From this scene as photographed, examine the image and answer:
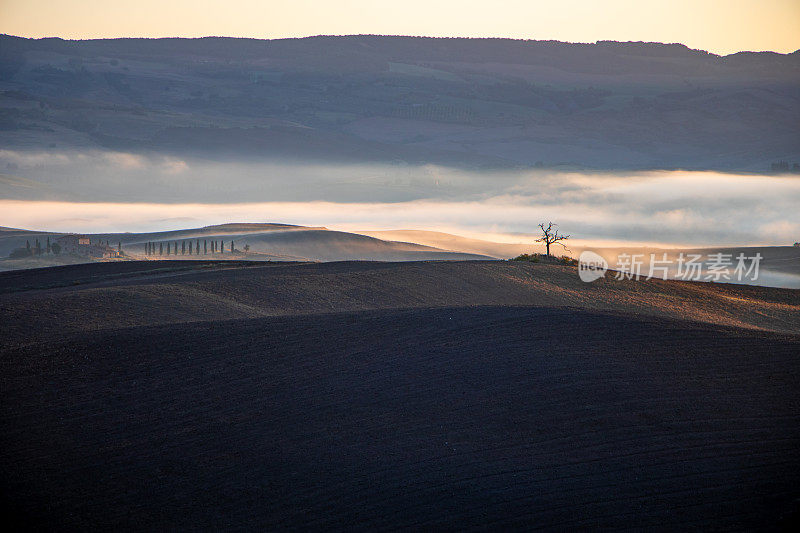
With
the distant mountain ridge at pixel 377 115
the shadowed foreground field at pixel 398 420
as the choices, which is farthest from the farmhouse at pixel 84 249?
the distant mountain ridge at pixel 377 115

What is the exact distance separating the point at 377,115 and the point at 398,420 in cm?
16842

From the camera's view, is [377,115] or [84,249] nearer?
[84,249]

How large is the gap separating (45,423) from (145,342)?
2947 mm

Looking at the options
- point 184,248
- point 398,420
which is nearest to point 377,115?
point 184,248

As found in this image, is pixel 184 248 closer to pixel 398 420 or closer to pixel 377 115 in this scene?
pixel 398 420

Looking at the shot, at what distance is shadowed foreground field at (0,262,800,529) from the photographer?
8281 millimetres

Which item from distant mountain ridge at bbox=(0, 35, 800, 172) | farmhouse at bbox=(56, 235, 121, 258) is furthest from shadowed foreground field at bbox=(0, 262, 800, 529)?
distant mountain ridge at bbox=(0, 35, 800, 172)

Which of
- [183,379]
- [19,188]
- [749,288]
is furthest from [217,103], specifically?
[183,379]

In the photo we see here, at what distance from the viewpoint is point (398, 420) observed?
33.4ft

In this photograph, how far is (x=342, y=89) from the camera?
592 ft

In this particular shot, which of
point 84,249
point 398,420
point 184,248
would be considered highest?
point 184,248

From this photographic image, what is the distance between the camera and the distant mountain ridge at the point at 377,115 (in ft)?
506

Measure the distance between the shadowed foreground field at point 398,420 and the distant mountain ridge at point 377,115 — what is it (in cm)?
13609

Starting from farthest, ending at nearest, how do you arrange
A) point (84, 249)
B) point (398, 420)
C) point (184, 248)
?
point (184, 248) → point (84, 249) → point (398, 420)
